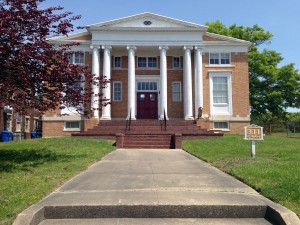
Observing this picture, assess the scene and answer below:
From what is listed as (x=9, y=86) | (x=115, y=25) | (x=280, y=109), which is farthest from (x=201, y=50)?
(x=9, y=86)

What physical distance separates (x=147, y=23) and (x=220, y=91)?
7.93m

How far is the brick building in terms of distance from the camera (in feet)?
84.7

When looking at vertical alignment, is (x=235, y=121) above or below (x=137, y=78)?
below

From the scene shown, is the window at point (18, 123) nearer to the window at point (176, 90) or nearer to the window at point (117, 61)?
the window at point (117, 61)

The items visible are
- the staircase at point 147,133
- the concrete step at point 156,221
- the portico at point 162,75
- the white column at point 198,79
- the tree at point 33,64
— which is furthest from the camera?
the white column at point 198,79

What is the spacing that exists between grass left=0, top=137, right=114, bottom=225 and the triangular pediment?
13.3 meters

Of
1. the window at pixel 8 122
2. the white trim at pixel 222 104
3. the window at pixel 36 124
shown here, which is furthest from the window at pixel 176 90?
the window at pixel 36 124

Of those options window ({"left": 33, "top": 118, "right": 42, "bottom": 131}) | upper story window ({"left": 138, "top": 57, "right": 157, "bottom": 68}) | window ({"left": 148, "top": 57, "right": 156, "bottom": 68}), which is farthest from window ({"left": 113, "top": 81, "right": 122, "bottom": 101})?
window ({"left": 33, "top": 118, "right": 42, "bottom": 131})

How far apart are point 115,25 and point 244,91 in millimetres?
11483

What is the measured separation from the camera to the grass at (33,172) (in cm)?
593

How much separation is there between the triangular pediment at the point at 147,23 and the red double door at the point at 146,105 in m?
5.46

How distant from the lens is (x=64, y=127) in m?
26.3

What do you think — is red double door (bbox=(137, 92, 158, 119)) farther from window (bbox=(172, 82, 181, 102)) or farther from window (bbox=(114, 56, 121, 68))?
window (bbox=(114, 56, 121, 68))

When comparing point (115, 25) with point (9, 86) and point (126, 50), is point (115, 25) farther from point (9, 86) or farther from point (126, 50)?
point (9, 86)
